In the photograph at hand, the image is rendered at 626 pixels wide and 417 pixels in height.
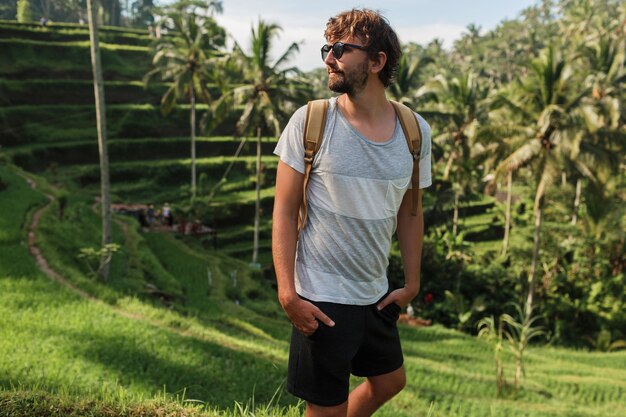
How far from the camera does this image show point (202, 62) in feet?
77.5

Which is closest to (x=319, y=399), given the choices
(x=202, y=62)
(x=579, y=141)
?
(x=579, y=141)

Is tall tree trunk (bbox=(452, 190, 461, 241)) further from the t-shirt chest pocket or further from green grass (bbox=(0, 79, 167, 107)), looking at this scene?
the t-shirt chest pocket

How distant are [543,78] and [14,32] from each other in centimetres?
3148

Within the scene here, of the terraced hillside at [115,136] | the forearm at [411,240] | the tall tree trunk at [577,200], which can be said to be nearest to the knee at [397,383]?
the forearm at [411,240]

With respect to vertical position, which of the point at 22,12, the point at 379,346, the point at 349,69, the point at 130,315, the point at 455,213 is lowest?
A: the point at 455,213

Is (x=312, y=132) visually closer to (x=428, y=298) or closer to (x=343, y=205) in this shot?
(x=343, y=205)

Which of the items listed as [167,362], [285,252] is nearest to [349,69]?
[285,252]

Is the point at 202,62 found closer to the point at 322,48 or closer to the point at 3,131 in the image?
the point at 3,131

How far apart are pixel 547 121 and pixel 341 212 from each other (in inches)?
584

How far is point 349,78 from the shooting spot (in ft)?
7.19

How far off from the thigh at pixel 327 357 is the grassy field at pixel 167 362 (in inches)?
23.6

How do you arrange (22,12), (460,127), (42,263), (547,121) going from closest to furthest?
(42,263)
(547,121)
(460,127)
(22,12)

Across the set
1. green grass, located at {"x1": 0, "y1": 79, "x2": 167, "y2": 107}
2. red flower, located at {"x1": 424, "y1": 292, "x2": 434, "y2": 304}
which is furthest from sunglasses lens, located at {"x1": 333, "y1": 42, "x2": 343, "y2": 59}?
green grass, located at {"x1": 0, "y1": 79, "x2": 167, "y2": 107}

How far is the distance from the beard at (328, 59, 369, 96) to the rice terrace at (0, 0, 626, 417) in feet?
5.73
